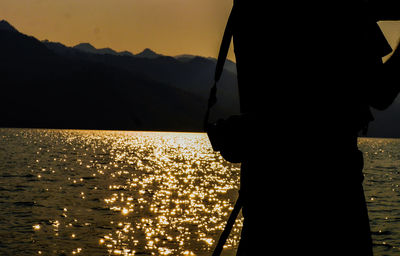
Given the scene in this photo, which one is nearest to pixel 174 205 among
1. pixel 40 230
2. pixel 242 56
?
pixel 40 230

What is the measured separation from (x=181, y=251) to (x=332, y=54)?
68.7ft

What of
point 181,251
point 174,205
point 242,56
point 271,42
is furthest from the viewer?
point 174,205

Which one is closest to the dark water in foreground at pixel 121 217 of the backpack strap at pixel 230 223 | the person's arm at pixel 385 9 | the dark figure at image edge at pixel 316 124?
the backpack strap at pixel 230 223

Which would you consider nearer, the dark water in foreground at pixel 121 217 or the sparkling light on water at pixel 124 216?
the dark water in foreground at pixel 121 217

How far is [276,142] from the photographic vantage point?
7.60 ft

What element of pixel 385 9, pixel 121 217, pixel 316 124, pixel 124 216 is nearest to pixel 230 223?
pixel 316 124

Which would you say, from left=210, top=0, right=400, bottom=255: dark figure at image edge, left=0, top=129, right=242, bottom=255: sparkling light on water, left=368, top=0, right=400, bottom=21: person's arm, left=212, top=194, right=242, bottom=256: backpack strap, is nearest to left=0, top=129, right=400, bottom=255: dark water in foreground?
left=0, top=129, right=242, bottom=255: sparkling light on water

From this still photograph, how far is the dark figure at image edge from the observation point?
2246 mm

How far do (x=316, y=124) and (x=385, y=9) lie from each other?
0.59 m

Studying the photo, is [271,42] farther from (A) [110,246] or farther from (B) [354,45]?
(A) [110,246]

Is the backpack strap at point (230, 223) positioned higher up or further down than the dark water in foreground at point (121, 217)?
higher up

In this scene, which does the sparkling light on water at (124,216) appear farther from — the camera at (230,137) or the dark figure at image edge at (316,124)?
the dark figure at image edge at (316,124)

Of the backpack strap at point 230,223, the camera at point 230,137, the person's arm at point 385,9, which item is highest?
the person's arm at point 385,9

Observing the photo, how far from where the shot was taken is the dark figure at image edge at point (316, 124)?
225 cm
